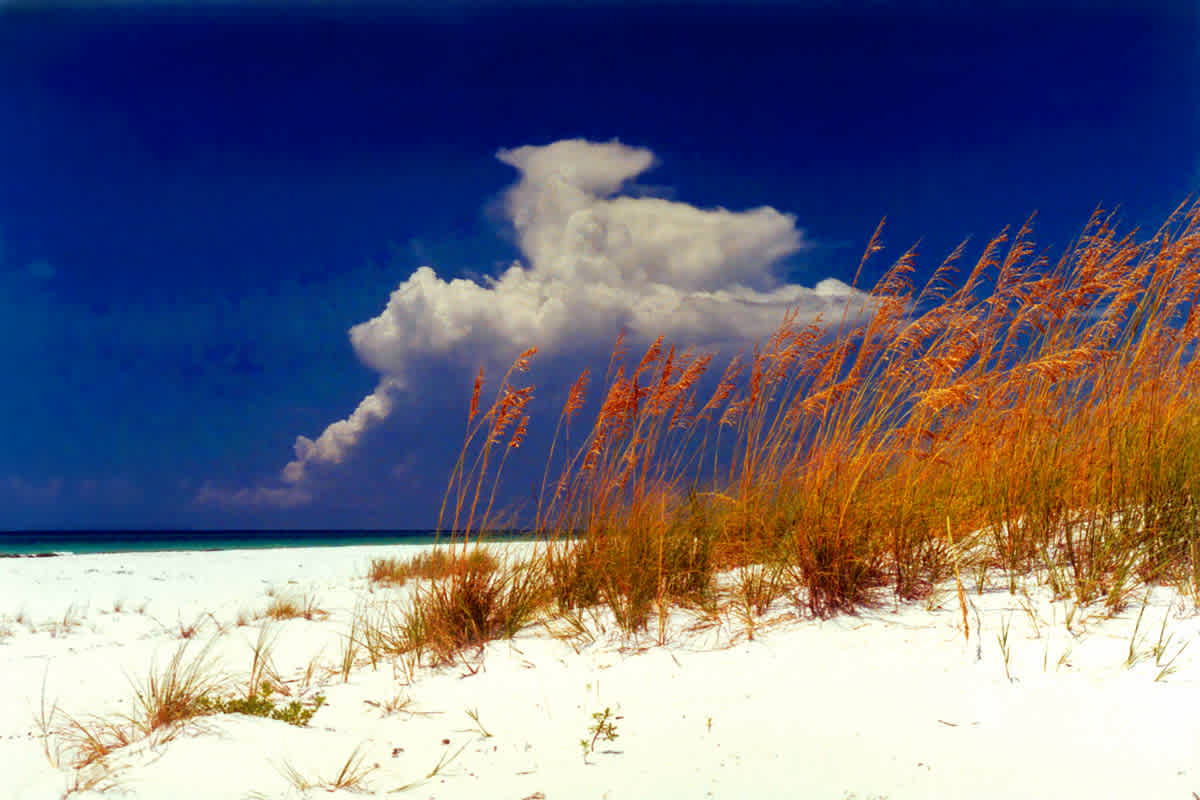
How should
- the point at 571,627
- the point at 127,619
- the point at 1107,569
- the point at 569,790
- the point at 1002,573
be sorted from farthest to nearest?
the point at 127,619
the point at 571,627
the point at 1002,573
the point at 1107,569
the point at 569,790

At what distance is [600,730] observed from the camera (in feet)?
8.95

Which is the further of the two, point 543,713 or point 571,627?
point 571,627

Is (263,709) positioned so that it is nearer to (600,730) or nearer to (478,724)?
(478,724)

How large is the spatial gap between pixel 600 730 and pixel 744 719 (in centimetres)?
55

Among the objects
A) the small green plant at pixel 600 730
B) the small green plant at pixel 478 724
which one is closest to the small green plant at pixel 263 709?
the small green plant at pixel 478 724

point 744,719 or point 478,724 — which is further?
point 478,724

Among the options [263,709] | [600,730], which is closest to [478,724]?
[600,730]

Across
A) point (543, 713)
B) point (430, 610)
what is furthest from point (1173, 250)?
point (430, 610)

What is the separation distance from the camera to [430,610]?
3.81 meters

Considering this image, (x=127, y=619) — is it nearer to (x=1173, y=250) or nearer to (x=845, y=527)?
(x=845, y=527)

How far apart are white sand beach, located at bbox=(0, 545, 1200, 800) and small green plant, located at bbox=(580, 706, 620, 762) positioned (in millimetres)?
13

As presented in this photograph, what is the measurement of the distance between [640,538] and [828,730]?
4.92 ft

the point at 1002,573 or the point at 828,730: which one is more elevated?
the point at 1002,573

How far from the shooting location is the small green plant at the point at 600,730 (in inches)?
104
